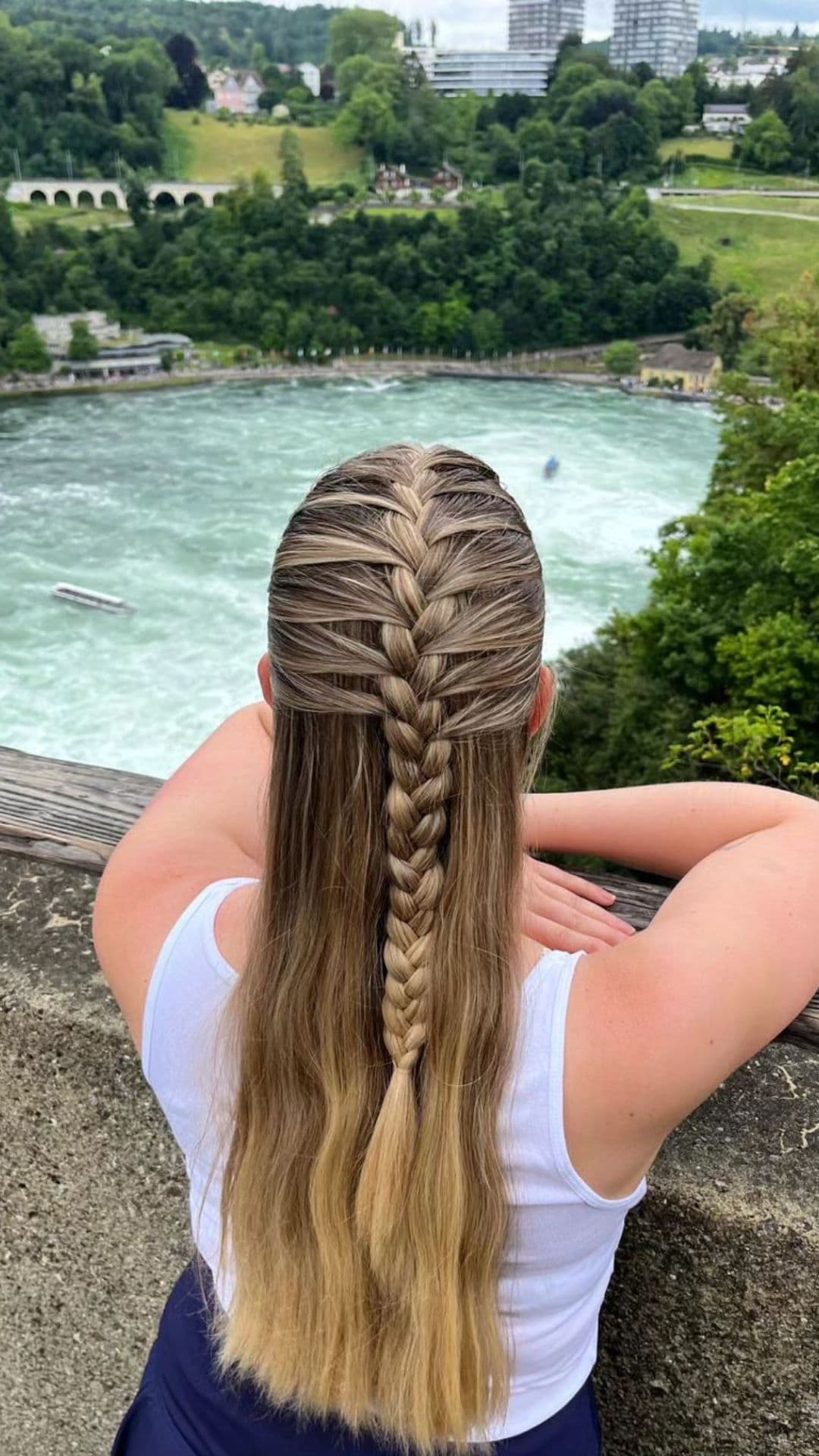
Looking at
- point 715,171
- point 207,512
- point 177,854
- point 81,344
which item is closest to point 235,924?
point 177,854

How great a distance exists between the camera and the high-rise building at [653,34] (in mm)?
81938

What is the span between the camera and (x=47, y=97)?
63.5m

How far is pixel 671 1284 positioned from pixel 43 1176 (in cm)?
55

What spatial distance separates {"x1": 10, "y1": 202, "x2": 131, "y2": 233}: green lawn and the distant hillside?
83.7ft

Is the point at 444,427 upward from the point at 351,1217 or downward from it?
downward

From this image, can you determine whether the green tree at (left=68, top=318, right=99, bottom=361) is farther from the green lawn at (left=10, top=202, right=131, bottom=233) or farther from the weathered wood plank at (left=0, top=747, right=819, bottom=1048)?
the weathered wood plank at (left=0, top=747, right=819, bottom=1048)

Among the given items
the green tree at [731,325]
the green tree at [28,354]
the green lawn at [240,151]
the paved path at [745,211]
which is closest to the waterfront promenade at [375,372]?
the green tree at [28,354]

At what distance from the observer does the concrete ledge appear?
2.88ft

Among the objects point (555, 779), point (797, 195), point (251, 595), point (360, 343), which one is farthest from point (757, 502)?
point (797, 195)

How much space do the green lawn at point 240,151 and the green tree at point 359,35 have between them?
17.3 meters

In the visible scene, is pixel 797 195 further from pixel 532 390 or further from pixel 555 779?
pixel 555 779

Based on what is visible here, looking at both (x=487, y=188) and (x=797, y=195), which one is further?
(x=487, y=188)

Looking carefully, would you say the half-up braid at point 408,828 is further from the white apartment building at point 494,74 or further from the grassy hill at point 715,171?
the white apartment building at point 494,74

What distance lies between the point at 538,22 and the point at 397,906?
103516 mm
